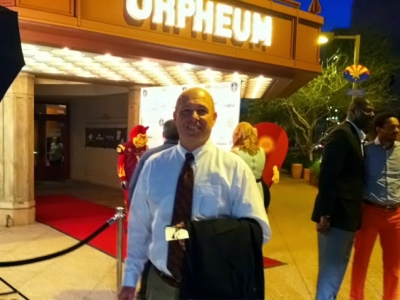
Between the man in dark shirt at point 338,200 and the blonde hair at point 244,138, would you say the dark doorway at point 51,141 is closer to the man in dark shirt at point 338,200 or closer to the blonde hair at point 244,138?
the blonde hair at point 244,138

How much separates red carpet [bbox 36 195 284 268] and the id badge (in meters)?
4.21

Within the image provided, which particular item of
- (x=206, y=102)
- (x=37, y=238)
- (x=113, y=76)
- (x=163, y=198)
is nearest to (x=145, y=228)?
(x=163, y=198)

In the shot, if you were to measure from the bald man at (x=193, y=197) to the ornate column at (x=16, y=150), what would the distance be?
5.92 metres

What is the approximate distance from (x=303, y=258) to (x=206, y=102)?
477 centimetres

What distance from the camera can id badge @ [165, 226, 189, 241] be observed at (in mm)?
2010

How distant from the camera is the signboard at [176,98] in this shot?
17.5 ft

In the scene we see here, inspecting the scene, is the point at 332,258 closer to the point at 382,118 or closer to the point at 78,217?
the point at 382,118

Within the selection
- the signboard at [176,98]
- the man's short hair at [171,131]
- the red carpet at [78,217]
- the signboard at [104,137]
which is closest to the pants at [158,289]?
the man's short hair at [171,131]

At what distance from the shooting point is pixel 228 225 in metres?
2.01

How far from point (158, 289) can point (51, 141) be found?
13.4m

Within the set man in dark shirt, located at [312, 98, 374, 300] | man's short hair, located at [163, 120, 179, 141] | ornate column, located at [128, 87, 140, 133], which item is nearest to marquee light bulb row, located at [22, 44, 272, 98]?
ornate column, located at [128, 87, 140, 133]

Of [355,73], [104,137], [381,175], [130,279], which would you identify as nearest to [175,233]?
[130,279]

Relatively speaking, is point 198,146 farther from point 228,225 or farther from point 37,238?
point 37,238

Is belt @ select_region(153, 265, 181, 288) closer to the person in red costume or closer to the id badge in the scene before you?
the id badge
